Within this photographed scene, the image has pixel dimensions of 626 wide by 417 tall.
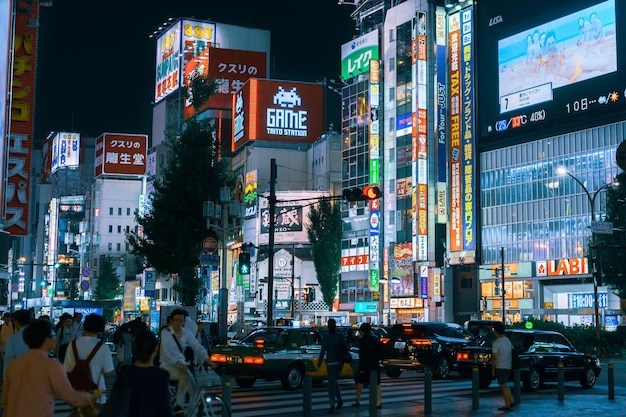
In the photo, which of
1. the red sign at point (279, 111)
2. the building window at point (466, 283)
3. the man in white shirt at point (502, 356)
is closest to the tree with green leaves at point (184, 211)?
the man in white shirt at point (502, 356)

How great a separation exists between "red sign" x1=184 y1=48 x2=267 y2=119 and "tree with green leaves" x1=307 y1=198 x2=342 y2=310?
42.3 meters

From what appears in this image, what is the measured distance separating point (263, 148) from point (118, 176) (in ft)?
147

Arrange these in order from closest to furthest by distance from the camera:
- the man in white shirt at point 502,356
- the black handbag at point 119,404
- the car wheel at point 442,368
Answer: the black handbag at point 119,404 → the man in white shirt at point 502,356 → the car wheel at point 442,368

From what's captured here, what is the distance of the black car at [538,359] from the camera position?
23125 mm

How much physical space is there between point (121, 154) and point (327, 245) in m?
66.4

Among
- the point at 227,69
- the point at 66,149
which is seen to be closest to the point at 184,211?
the point at 227,69

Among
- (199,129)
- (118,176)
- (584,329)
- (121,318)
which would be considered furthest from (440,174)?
(118,176)

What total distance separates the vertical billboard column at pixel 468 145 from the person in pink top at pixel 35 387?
240 ft

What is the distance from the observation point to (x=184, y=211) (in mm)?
41375

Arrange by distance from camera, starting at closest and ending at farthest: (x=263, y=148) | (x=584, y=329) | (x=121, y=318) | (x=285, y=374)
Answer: (x=285, y=374), (x=584, y=329), (x=263, y=148), (x=121, y=318)

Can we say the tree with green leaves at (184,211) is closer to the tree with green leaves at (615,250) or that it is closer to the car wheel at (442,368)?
the car wheel at (442,368)

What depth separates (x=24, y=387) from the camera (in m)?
7.59

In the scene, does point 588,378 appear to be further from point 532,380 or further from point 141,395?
point 141,395

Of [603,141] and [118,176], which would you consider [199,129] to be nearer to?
[603,141]
